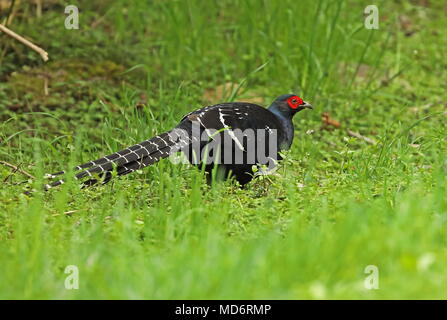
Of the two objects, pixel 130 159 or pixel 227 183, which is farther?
pixel 227 183

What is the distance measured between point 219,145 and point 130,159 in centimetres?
71

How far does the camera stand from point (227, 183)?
17.7ft

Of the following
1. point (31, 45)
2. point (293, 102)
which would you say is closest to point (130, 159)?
point (31, 45)

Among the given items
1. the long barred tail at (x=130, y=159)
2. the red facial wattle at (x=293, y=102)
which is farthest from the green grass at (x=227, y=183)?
the red facial wattle at (x=293, y=102)

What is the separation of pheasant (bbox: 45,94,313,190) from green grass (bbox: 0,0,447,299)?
0.19 m

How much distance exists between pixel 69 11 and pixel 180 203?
490 centimetres

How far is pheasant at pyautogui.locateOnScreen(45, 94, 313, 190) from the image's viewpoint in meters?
5.29

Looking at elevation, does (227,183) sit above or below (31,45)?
below

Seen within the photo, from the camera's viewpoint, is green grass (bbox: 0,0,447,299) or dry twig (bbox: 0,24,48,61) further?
dry twig (bbox: 0,24,48,61)

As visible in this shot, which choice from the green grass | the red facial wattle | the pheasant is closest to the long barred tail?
the pheasant

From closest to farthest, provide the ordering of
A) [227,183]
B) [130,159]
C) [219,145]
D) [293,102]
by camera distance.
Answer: [130,159], [227,183], [219,145], [293,102]

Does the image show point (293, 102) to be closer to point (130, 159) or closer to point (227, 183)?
point (227, 183)

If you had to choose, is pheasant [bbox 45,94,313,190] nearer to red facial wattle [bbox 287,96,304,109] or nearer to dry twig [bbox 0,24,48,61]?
red facial wattle [bbox 287,96,304,109]
